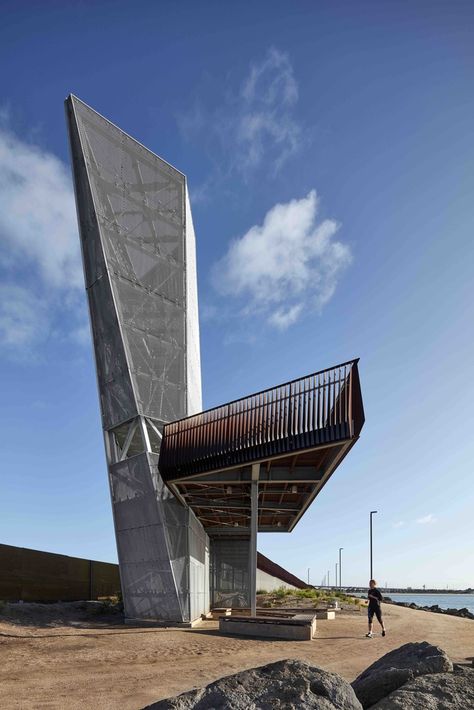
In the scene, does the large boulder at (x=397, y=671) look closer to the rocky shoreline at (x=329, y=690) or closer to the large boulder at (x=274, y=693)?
the rocky shoreline at (x=329, y=690)

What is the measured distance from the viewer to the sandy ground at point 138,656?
25.5 feet

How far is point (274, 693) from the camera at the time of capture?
4.64m

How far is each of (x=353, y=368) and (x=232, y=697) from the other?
1086 cm

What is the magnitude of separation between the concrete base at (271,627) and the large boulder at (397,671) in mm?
8793

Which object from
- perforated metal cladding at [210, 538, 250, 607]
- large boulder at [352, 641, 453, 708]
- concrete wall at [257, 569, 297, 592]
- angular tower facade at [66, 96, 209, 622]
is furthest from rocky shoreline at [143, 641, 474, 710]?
concrete wall at [257, 569, 297, 592]

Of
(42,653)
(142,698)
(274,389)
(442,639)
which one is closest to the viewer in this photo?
(142,698)

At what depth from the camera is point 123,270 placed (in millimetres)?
20828

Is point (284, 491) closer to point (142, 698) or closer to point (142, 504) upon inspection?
point (142, 504)

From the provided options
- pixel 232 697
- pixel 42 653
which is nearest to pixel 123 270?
pixel 42 653

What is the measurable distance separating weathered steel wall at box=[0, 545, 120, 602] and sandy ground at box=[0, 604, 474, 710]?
4.95 metres

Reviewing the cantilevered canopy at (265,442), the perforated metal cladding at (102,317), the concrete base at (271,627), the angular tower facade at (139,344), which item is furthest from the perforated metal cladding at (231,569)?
the concrete base at (271,627)

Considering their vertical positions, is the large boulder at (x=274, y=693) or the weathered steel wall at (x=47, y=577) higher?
the large boulder at (x=274, y=693)

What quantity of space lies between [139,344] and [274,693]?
54.5ft

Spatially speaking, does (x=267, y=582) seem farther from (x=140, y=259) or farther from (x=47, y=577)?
(x=140, y=259)
